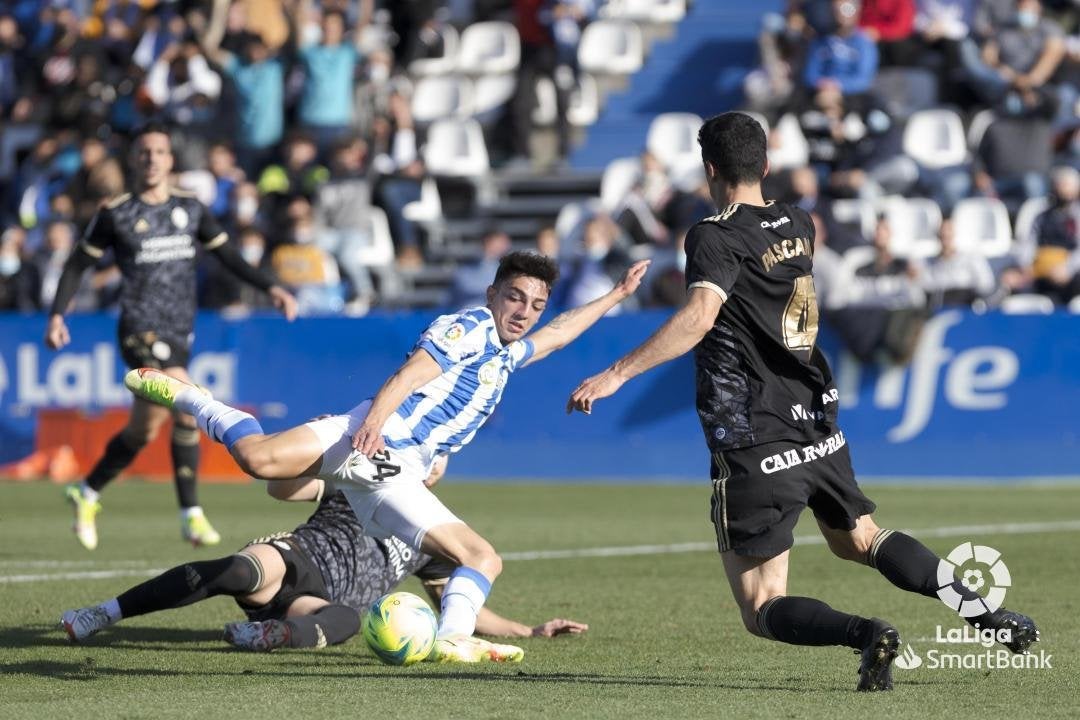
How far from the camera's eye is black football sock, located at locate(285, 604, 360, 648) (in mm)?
8234

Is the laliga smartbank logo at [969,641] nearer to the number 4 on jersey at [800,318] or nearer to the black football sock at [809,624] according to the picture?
the black football sock at [809,624]

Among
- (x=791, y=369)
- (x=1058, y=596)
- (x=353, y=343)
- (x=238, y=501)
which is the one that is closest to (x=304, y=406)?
(x=353, y=343)

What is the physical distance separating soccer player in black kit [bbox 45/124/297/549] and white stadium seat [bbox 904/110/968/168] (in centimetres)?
Answer: 1164

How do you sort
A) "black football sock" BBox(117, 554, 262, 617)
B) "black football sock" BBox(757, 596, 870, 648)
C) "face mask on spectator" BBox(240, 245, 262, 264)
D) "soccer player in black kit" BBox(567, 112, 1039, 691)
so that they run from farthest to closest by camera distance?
"face mask on spectator" BBox(240, 245, 262, 264)
"black football sock" BBox(117, 554, 262, 617)
"soccer player in black kit" BBox(567, 112, 1039, 691)
"black football sock" BBox(757, 596, 870, 648)

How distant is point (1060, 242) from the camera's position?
19.8 meters

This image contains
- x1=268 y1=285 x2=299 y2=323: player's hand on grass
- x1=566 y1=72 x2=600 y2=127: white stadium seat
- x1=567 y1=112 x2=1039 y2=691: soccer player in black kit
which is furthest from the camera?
x1=566 y1=72 x2=600 y2=127: white stadium seat

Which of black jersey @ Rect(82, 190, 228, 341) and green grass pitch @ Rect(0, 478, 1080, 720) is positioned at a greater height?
black jersey @ Rect(82, 190, 228, 341)

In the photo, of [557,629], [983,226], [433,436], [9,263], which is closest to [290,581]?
[433,436]

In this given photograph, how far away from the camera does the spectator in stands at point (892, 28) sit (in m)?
23.5

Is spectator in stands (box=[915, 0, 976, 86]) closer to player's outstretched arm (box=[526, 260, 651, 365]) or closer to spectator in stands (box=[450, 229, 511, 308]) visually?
spectator in stands (box=[450, 229, 511, 308])

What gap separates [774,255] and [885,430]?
11.4 meters

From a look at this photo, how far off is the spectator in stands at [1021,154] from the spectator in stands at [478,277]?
17.8 ft

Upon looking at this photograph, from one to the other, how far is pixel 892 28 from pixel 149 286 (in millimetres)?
13228

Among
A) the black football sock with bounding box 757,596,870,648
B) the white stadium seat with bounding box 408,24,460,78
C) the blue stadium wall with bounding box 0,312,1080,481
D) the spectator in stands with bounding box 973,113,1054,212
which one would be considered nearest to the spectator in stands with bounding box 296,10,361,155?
the white stadium seat with bounding box 408,24,460,78
